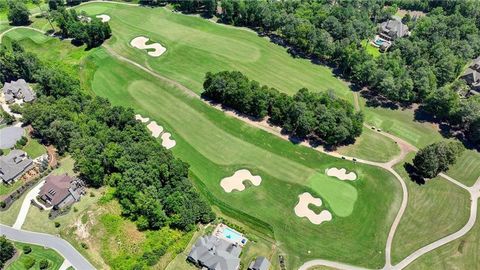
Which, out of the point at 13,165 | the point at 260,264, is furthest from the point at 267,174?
the point at 13,165

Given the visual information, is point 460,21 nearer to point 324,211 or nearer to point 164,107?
point 324,211

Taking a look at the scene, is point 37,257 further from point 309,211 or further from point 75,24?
point 75,24

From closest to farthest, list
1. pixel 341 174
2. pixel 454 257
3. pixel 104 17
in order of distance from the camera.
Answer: pixel 454 257, pixel 341 174, pixel 104 17

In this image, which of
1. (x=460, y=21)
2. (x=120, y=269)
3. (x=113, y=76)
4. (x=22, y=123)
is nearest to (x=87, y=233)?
(x=120, y=269)

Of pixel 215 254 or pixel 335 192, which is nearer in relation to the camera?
pixel 215 254

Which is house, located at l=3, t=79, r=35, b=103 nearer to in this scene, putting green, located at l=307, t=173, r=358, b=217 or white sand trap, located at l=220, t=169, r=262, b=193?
white sand trap, located at l=220, t=169, r=262, b=193

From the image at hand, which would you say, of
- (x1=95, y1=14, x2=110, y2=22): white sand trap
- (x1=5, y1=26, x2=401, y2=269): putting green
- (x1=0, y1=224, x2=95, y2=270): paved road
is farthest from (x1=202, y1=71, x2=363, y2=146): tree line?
(x1=95, y1=14, x2=110, y2=22): white sand trap
